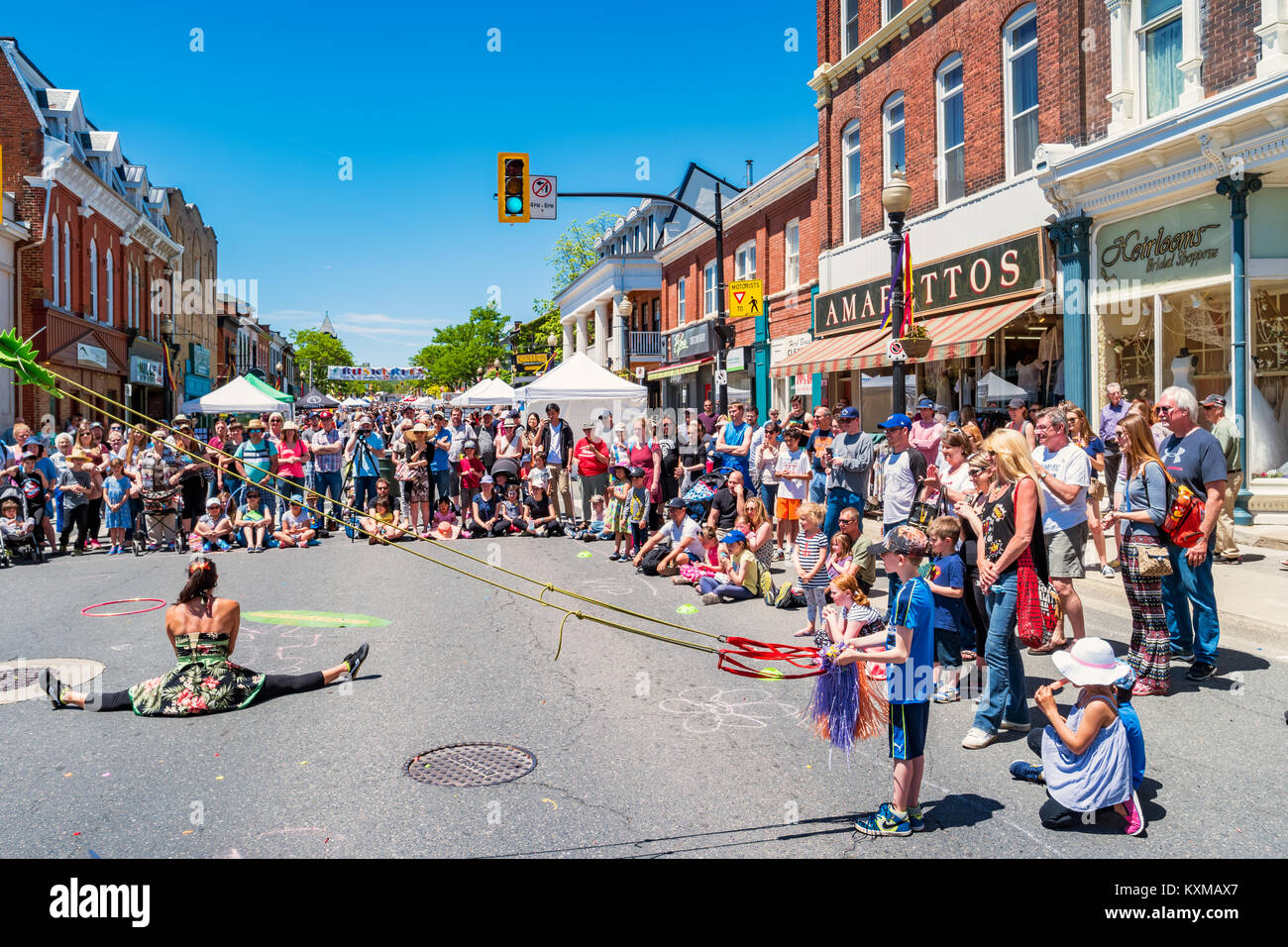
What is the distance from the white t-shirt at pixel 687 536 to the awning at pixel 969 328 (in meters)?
5.78

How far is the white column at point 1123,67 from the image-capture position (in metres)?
13.7

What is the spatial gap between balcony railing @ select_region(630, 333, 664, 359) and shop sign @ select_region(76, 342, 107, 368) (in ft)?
62.3

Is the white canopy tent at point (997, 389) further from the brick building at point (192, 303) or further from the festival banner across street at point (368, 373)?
the festival banner across street at point (368, 373)

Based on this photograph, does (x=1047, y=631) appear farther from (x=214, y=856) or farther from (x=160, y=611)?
(x=160, y=611)

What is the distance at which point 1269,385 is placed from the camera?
1205cm

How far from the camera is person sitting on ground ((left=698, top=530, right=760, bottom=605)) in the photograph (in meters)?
9.67

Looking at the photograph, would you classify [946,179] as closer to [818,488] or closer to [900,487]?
[818,488]

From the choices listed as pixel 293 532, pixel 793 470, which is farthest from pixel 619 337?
pixel 793 470

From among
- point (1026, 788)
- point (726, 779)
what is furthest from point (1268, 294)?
point (726, 779)

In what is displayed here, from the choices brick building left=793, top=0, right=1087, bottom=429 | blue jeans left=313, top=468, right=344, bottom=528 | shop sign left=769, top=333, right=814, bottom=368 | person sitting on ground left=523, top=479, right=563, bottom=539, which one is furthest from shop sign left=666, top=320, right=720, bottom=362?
blue jeans left=313, top=468, right=344, bottom=528

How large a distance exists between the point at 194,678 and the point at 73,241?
97.5 ft

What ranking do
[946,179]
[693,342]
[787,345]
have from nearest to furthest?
[946,179]
[787,345]
[693,342]

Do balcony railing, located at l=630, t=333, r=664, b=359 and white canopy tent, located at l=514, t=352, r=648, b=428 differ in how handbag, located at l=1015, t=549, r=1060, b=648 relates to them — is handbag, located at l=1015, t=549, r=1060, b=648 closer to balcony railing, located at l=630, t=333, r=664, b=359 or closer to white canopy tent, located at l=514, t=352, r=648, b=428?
white canopy tent, located at l=514, t=352, r=648, b=428

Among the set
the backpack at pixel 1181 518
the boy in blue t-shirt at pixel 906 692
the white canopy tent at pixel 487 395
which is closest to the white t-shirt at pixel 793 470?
the backpack at pixel 1181 518
